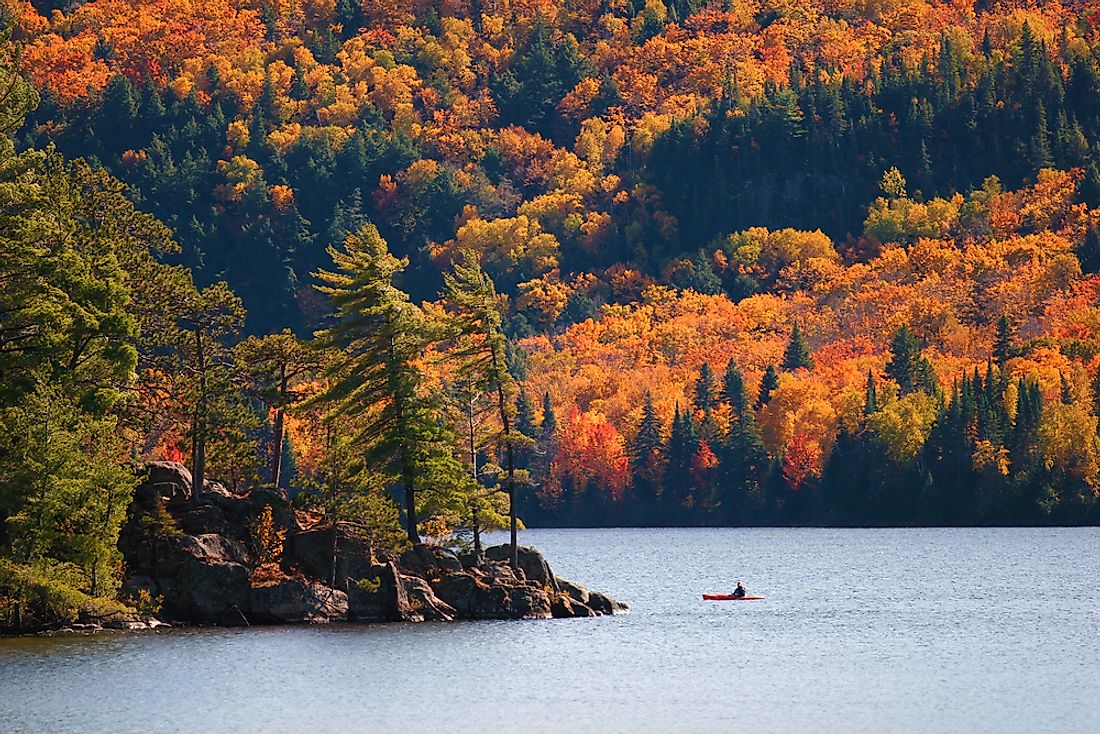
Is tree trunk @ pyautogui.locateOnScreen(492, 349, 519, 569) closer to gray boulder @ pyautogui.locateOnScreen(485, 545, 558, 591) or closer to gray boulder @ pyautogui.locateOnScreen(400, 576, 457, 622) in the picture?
gray boulder @ pyautogui.locateOnScreen(485, 545, 558, 591)

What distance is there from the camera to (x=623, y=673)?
76375 millimetres

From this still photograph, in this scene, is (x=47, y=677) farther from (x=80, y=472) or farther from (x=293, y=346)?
(x=293, y=346)

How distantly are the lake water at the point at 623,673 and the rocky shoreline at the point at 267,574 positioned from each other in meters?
1.87

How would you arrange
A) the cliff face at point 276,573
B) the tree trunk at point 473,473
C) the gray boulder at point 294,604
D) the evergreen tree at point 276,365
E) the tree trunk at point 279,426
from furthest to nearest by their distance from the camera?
the evergreen tree at point 276,365
the tree trunk at point 279,426
the tree trunk at point 473,473
the gray boulder at point 294,604
the cliff face at point 276,573

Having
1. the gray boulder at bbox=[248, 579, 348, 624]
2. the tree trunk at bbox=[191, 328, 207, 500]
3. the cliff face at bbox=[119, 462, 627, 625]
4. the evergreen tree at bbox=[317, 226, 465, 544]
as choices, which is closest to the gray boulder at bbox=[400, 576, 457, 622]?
the cliff face at bbox=[119, 462, 627, 625]

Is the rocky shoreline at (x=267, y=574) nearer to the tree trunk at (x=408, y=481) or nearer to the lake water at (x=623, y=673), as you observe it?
the tree trunk at (x=408, y=481)

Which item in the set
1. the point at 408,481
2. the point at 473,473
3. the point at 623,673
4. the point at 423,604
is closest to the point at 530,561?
the point at 473,473

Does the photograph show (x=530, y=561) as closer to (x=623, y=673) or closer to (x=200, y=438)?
(x=200, y=438)

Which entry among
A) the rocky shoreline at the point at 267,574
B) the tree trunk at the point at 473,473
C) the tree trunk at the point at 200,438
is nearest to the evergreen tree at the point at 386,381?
the tree trunk at the point at 473,473

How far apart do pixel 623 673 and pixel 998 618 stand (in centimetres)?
3061

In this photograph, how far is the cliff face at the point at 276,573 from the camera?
87062mm

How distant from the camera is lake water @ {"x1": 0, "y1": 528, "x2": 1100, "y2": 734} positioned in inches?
2554

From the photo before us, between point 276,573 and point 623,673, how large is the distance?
19.0m

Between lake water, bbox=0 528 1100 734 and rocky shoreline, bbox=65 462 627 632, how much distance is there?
1873 millimetres
